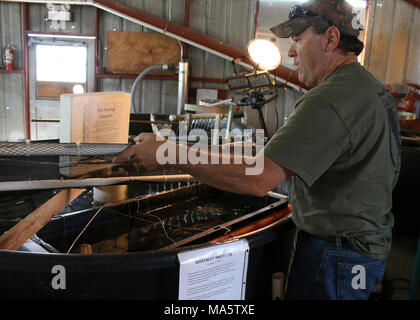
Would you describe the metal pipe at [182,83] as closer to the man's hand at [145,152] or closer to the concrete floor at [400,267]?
the concrete floor at [400,267]

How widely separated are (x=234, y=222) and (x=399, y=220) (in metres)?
2.18

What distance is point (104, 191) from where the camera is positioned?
163cm

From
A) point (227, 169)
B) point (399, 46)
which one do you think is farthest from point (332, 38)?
point (399, 46)

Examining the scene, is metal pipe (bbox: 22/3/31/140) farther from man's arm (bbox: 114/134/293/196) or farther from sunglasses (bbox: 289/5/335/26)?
sunglasses (bbox: 289/5/335/26)

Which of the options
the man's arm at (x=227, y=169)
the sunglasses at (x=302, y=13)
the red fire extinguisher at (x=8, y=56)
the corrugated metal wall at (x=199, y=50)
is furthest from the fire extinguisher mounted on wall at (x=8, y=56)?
the sunglasses at (x=302, y=13)

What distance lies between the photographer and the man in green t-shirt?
0.97 meters

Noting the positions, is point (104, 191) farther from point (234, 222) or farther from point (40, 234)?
point (234, 222)

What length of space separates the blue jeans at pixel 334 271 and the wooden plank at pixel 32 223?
0.82m

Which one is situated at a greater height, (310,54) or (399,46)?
(399,46)

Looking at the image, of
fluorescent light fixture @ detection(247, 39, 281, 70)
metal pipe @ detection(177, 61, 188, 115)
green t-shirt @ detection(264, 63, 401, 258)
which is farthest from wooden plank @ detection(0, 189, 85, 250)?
metal pipe @ detection(177, 61, 188, 115)

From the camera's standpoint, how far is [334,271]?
1.11 m

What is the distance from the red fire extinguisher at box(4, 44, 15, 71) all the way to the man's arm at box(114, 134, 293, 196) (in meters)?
5.54

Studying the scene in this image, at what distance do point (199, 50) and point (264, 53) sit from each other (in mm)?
3717

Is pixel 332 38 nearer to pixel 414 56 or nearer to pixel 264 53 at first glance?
pixel 264 53
